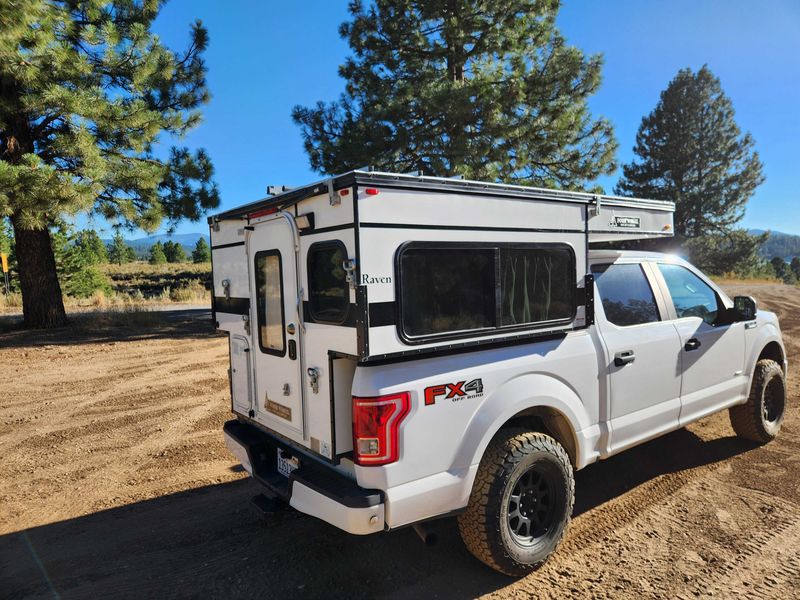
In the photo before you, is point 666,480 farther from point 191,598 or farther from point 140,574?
point 140,574

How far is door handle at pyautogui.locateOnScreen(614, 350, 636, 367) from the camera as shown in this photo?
12.3ft

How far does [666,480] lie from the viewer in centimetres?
440

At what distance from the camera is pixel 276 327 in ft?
11.6

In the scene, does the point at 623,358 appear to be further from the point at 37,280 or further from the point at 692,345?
the point at 37,280

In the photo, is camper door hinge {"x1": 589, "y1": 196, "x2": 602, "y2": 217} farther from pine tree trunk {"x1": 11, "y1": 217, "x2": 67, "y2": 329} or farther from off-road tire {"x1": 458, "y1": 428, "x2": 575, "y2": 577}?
pine tree trunk {"x1": 11, "y1": 217, "x2": 67, "y2": 329}

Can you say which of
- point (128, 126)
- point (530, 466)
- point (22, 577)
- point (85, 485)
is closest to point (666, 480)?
point (530, 466)

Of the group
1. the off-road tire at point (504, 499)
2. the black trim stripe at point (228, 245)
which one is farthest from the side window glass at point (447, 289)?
the black trim stripe at point (228, 245)

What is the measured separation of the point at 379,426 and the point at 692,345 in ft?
10.0

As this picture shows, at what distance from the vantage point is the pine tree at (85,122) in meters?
10.1

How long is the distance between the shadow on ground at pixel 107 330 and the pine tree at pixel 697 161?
27.7 meters

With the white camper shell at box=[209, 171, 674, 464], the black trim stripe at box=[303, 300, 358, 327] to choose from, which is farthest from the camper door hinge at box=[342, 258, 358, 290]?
the black trim stripe at box=[303, 300, 358, 327]

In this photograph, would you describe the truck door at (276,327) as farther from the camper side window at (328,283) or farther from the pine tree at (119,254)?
the pine tree at (119,254)

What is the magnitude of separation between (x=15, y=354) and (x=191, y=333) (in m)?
3.66

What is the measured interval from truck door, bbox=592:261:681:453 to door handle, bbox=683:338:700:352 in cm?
13
